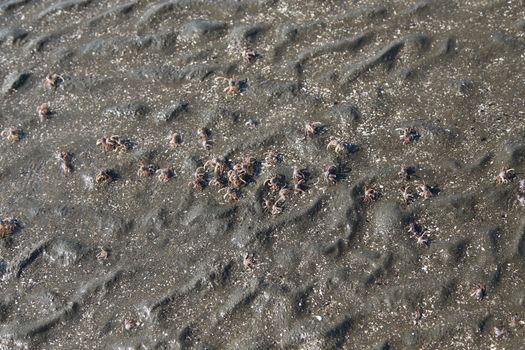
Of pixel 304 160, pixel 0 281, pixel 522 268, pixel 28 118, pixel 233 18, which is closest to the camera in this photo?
pixel 522 268

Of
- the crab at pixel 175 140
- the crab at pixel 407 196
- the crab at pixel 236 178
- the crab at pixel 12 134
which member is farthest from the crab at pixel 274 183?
the crab at pixel 12 134

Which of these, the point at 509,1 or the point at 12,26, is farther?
the point at 12,26

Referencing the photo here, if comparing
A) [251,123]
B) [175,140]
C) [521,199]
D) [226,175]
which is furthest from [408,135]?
[175,140]

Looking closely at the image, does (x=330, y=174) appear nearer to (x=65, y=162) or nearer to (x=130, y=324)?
(x=130, y=324)

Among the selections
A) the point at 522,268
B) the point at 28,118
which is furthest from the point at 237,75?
the point at 522,268

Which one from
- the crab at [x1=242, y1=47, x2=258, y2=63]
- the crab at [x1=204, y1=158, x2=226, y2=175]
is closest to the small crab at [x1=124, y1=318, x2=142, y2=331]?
the crab at [x1=204, y1=158, x2=226, y2=175]

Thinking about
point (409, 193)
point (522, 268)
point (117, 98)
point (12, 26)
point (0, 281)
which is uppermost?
point (12, 26)

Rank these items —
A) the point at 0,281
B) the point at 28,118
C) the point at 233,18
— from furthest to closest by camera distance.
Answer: the point at 233,18, the point at 28,118, the point at 0,281

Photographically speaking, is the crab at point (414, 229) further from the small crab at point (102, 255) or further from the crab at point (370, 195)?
the small crab at point (102, 255)

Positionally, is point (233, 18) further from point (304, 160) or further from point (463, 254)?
point (463, 254)
